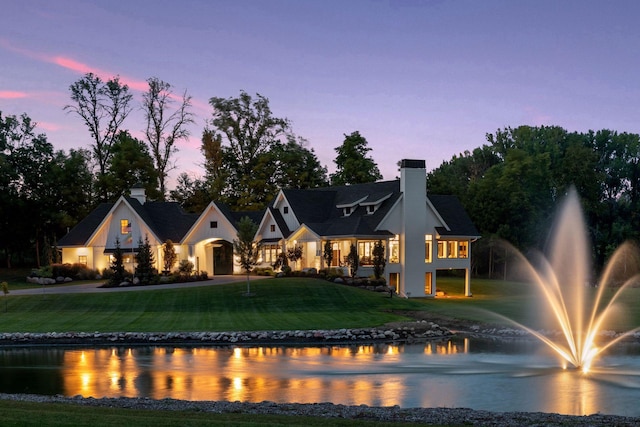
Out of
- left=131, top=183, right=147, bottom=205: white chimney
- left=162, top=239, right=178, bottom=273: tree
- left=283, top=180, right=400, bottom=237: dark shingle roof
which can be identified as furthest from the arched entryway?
left=283, top=180, right=400, bottom=237: dark shingle roof

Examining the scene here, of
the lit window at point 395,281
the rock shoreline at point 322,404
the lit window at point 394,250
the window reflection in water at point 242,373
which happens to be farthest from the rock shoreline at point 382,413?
the lit window at point 395,281

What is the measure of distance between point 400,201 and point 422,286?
661cm

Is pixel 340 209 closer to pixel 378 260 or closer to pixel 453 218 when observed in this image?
pixel 378 260

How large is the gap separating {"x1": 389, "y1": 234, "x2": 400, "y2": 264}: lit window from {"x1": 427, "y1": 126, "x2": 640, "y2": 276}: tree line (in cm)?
1955

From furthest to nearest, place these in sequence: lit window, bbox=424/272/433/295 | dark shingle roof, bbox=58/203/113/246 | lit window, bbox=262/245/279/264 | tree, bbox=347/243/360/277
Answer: dark shingle roof, bbox=58/203/113/246 < lit window, bbox=262/245/279/264 < lit window, bbox=424/272/433/295 < tree, bbox=347/243/360/277

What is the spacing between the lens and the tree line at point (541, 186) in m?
74.3

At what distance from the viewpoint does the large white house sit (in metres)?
55.8

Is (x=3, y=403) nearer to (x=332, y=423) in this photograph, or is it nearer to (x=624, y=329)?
(x=332, y=423)

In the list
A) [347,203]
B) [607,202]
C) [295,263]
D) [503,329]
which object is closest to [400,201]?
[347,203]

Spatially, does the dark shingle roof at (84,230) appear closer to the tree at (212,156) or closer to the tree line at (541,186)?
the tree at (212,156)

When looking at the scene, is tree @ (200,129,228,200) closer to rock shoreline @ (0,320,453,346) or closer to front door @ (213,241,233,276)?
front door @ (213,241,233,276)

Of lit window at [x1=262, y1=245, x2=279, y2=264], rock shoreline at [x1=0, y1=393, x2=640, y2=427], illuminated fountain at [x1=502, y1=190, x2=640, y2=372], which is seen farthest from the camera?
lit window at [x1=262, y1=245, x2=279, y2=264]

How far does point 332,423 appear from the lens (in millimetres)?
15430

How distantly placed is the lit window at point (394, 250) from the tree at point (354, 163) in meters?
20.7
